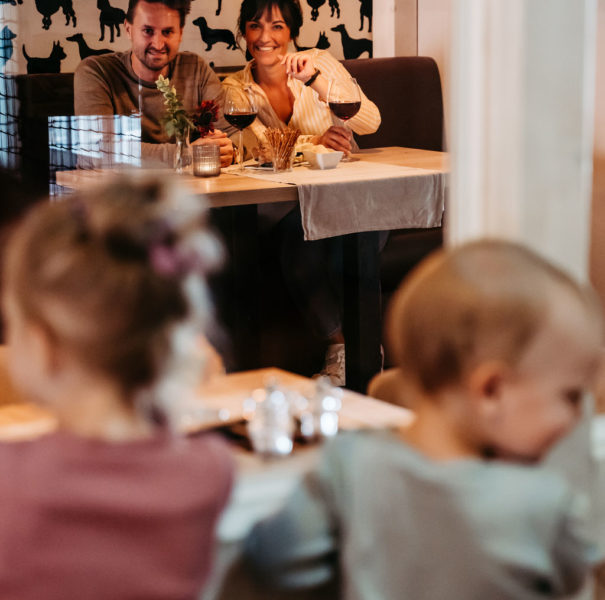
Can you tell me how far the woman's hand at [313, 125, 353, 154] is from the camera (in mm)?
3250

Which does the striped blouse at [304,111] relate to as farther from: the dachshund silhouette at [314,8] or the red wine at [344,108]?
the dachshund silhouette at [314,8]

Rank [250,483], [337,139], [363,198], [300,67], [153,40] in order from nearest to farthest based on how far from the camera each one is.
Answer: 1. [250,483]
2. [363,198]
3. [337,139]
4. [300,67]
5. [153,40]

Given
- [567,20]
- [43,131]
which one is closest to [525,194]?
[567,20]

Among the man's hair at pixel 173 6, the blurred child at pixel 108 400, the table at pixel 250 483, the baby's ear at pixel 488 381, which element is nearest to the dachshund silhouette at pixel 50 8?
the man's hair at pixel 173 6

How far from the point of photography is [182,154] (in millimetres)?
2980

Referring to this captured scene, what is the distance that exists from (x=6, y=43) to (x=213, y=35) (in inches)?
34.7

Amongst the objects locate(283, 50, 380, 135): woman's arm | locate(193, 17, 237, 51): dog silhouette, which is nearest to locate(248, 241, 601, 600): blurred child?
locate(283, 50, 380, 135): woman's arm

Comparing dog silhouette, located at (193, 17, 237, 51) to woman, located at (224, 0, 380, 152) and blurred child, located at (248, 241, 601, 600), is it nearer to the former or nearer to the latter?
woman, located at (224, 0, 380, 152)

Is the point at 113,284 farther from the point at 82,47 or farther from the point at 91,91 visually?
the point at 82,47

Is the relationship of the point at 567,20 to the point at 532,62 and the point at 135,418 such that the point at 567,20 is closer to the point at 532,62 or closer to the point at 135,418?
the point at 532,62

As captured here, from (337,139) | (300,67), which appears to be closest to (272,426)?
(337,139)

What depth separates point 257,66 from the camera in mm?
3617

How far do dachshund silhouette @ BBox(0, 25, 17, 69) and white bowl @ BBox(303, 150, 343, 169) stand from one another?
5.36 ft

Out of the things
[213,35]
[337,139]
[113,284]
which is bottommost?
[113,284]
